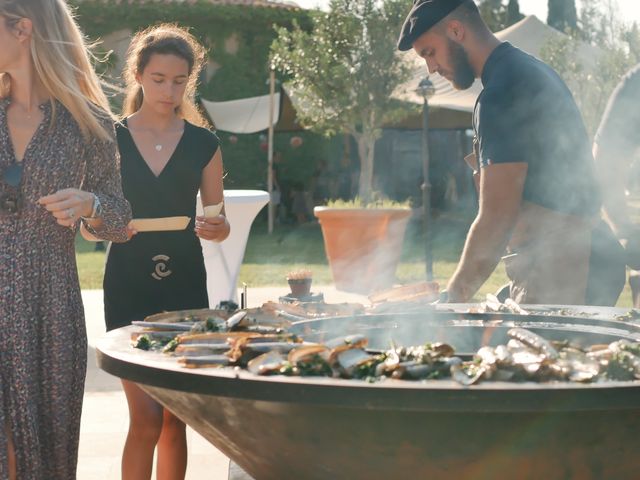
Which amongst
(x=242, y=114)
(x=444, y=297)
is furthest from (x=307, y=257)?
(x=444, y=297)

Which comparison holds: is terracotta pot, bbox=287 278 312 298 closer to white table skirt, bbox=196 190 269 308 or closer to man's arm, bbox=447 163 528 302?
man's arm, bbox=447 163 528 302

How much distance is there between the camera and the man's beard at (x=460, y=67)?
10.6 feet

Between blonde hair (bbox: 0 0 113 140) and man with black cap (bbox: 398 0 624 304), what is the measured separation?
996mm

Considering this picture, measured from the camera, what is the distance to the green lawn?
1142 cm

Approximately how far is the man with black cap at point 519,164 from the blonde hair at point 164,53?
2.67ft

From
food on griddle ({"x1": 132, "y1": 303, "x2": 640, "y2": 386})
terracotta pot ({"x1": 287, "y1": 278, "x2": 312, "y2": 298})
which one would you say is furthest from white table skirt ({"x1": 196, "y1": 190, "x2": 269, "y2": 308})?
food on griddle ({"x1": 132, "y1": 303, "x2": 640, "y2": 386})

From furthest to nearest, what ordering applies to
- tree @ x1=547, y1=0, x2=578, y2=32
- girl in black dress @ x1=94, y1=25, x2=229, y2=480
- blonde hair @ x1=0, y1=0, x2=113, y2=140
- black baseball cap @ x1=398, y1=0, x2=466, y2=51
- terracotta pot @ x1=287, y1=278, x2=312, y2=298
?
1. tree @ x1=547, y1=0, x2=578, y2=32
2. terracotta pot @ x1=287, y1=278, x2=312, y2=298
3. girl in black dress @ x1=94, y1=25, x2=229, y2=480
4. black baseball cap @ x1=398, y1=0, x2=466, y2=51
5. blonde hair @ x1=0, y1=0, x2=113, y2=140

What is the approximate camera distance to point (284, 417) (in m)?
1.98

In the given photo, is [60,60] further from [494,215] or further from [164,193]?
[494,215]

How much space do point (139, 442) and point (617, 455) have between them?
170 cm

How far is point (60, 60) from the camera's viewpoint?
107 inches

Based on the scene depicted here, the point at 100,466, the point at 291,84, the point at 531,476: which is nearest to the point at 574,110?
the point at 531,476

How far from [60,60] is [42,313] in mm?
673

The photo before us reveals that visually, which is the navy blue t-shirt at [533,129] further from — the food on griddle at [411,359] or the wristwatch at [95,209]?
the wristwatch at [95,209]
